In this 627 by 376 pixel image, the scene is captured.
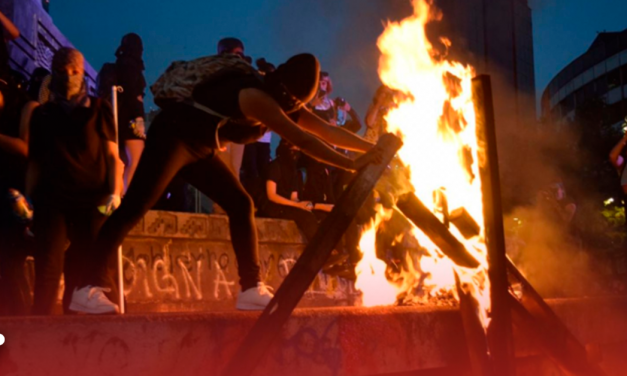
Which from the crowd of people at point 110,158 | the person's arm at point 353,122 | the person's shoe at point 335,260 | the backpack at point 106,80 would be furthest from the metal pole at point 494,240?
the person's arm at point 353,122

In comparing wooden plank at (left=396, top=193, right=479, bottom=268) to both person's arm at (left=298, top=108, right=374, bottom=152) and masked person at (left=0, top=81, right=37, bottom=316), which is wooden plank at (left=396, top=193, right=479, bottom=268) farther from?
masked person at (left=0, top=81, right=37, bottom=316)

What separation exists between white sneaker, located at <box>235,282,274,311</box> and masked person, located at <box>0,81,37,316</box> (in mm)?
1528

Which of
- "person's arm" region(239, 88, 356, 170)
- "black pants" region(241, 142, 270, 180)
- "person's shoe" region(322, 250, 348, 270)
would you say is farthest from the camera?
"black pants" region(241, 142, 270, 180)

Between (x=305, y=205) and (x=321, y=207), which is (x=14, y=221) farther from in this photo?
(x=321, y=207)

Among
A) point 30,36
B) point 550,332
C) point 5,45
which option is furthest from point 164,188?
point 30,36

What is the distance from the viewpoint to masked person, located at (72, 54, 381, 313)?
3859 mm

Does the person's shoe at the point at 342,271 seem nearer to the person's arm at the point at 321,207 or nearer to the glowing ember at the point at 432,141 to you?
the person's arm at the point at 321,207

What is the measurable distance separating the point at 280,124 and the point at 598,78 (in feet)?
217

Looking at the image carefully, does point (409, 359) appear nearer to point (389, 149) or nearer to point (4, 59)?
point (389, 149)

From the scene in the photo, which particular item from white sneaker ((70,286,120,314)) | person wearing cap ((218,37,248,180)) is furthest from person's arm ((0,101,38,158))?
person wearing cap ((218,37,248,180))

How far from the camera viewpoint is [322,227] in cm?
346

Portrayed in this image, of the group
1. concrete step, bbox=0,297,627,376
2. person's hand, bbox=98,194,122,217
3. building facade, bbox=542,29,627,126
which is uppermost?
building facade, bbox=542,29,627,126

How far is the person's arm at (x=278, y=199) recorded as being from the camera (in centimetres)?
815

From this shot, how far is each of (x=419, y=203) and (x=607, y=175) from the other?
111 feet
